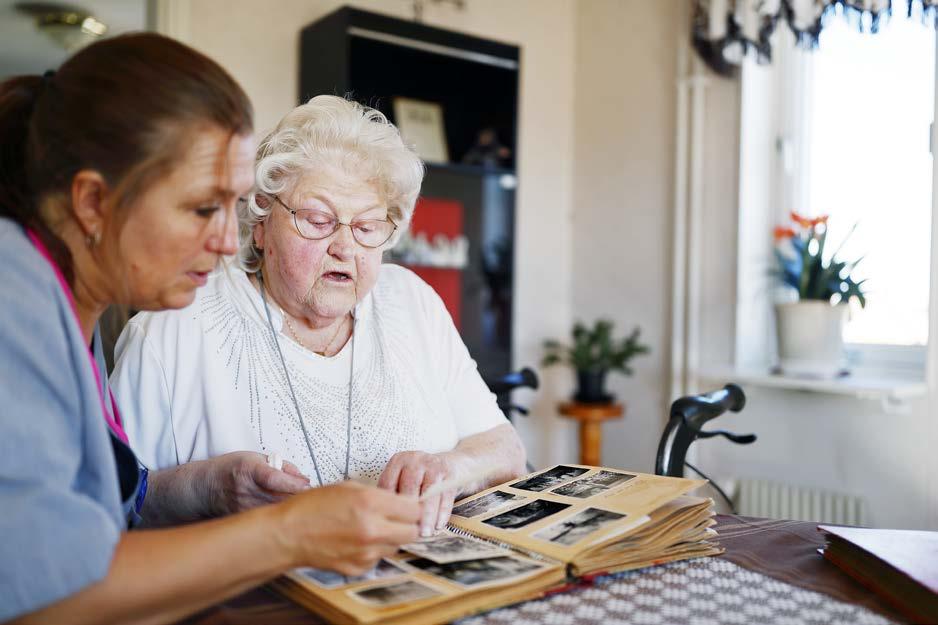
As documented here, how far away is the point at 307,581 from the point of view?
82 cm

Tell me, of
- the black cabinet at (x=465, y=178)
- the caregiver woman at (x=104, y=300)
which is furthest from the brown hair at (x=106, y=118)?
the black cabinet at (x=465, y=178)

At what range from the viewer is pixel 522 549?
0.91m

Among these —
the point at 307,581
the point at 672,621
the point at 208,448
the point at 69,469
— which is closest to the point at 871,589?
the point at 672,621

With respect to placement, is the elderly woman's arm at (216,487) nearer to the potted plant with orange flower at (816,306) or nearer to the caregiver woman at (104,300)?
the caregiver woman at (104,300)

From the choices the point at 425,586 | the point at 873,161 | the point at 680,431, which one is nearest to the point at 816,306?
the point at 873,161

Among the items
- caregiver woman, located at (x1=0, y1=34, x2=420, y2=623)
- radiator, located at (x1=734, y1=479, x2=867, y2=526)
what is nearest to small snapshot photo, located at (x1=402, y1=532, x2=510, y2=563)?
caregiver woman, located at (x1=0, y1=34, x2=420, y2=623)

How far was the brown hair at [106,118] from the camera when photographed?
0.75 metres

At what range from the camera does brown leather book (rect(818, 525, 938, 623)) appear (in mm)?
808

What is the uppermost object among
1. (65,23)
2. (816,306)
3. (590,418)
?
(65,23)

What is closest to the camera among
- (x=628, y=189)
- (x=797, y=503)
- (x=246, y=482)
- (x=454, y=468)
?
(x=246, y=482)

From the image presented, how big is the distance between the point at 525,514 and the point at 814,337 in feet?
6.29

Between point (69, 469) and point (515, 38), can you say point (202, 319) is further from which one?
point (515, 38)

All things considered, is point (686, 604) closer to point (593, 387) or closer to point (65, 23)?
point (593, 387)

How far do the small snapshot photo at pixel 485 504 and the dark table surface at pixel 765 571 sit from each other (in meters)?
0.29
